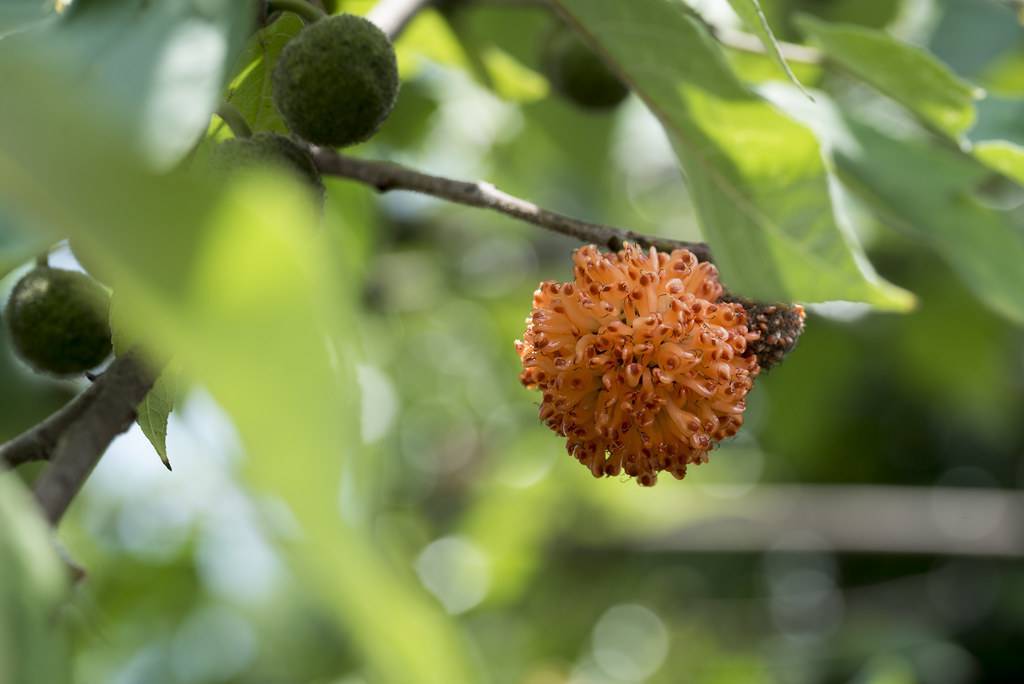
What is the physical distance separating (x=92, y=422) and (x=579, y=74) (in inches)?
56.6

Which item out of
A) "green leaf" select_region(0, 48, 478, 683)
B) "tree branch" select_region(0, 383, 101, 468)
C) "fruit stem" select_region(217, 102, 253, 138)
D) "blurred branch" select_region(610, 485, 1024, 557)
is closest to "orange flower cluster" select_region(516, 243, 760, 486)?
"fruit stem" select_region(217, 102, 253, 138)

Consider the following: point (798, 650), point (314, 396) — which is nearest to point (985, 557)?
point (798, 650)

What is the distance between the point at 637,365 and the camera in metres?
1.70

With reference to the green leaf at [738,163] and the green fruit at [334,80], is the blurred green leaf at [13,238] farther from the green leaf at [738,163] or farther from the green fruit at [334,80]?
the green leaf at [738,163]

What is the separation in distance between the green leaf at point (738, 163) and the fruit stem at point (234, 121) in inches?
22.2

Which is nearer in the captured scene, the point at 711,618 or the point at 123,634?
the point at 123,634

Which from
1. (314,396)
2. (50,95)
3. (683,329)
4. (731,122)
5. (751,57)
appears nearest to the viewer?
(314,396)

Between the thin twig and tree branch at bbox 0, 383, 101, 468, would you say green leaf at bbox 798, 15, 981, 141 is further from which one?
tree branch at bbox 0, 383, 101, 468

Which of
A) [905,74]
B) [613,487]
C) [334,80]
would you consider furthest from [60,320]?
[613,487]

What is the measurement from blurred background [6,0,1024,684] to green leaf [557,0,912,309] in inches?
49.2

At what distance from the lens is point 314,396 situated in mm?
615

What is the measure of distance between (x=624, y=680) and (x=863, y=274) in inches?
113

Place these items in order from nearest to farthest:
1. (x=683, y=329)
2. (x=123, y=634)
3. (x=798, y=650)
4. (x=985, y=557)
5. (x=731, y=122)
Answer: (x=683, y=329), (x=731, y=122), (x=123, y=634), (x=798, y=650), (x=985, y=557)

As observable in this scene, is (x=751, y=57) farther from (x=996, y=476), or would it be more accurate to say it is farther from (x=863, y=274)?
(x=996, y=476)
